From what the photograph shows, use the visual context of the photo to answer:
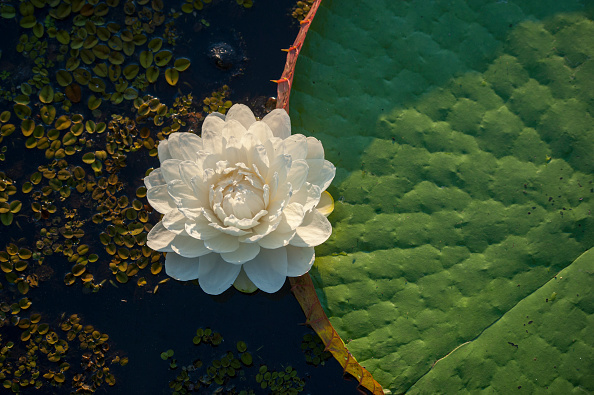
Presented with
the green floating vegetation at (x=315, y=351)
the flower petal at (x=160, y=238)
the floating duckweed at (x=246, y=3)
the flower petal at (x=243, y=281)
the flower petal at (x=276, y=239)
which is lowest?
the green floating vegetation at (x=315, y=351)

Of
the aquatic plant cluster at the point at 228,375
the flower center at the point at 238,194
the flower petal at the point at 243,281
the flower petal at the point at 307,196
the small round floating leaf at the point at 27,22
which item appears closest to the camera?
the flower center at the point at 238,194

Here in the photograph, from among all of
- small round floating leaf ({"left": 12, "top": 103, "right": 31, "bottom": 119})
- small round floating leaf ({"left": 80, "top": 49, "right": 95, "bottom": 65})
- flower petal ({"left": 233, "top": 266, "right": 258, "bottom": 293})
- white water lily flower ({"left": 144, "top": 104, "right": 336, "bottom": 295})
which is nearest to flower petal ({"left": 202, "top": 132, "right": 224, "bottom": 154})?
white water lily flower ({"left": 144, "top": 104, "right": 336, "bottom": 295})

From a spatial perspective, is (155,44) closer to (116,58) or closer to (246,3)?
(116,58)

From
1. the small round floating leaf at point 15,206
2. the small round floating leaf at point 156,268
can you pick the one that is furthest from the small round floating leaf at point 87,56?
the small round floating leaf at point 156,268

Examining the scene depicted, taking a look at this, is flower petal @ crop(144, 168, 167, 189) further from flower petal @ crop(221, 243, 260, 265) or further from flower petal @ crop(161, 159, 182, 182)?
flower petal @ crop(221, 243, 260, 265)

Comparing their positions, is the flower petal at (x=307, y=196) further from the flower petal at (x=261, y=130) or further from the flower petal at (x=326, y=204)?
the flower petal at (x=261, y=130)
